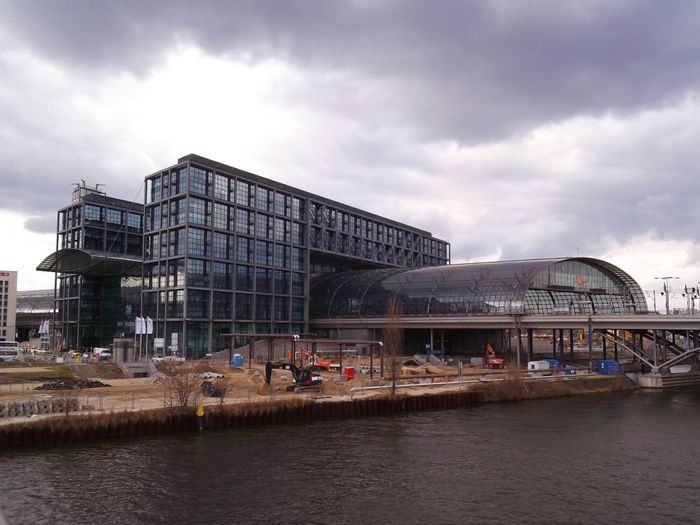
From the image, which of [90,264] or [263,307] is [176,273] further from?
[263,307]

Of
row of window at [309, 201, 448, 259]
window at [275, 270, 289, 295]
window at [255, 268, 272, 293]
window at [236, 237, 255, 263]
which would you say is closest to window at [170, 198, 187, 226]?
window at [236, 237, 255, 263]

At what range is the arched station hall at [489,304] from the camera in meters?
115

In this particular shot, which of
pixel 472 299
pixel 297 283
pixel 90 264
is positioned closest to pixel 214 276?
pixel 297 283

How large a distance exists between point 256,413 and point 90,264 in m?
91.7

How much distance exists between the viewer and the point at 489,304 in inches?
4830

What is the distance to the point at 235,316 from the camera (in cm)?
13225

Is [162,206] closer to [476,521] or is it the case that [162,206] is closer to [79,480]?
[79,480]

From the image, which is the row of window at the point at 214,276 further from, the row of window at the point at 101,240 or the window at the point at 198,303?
the row of window at the point at 101,240

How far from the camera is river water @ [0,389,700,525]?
106ft

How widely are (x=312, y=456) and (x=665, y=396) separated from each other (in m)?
62.7

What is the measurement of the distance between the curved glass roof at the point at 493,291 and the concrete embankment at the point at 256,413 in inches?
1442

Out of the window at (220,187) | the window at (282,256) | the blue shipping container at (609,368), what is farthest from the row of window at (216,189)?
the blue shipping container at (609,368)

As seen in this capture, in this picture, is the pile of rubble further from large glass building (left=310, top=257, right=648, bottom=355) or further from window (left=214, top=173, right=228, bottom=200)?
window (left=214, top=173, right=228, bottom=200)

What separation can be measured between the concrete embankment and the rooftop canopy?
280 ft
